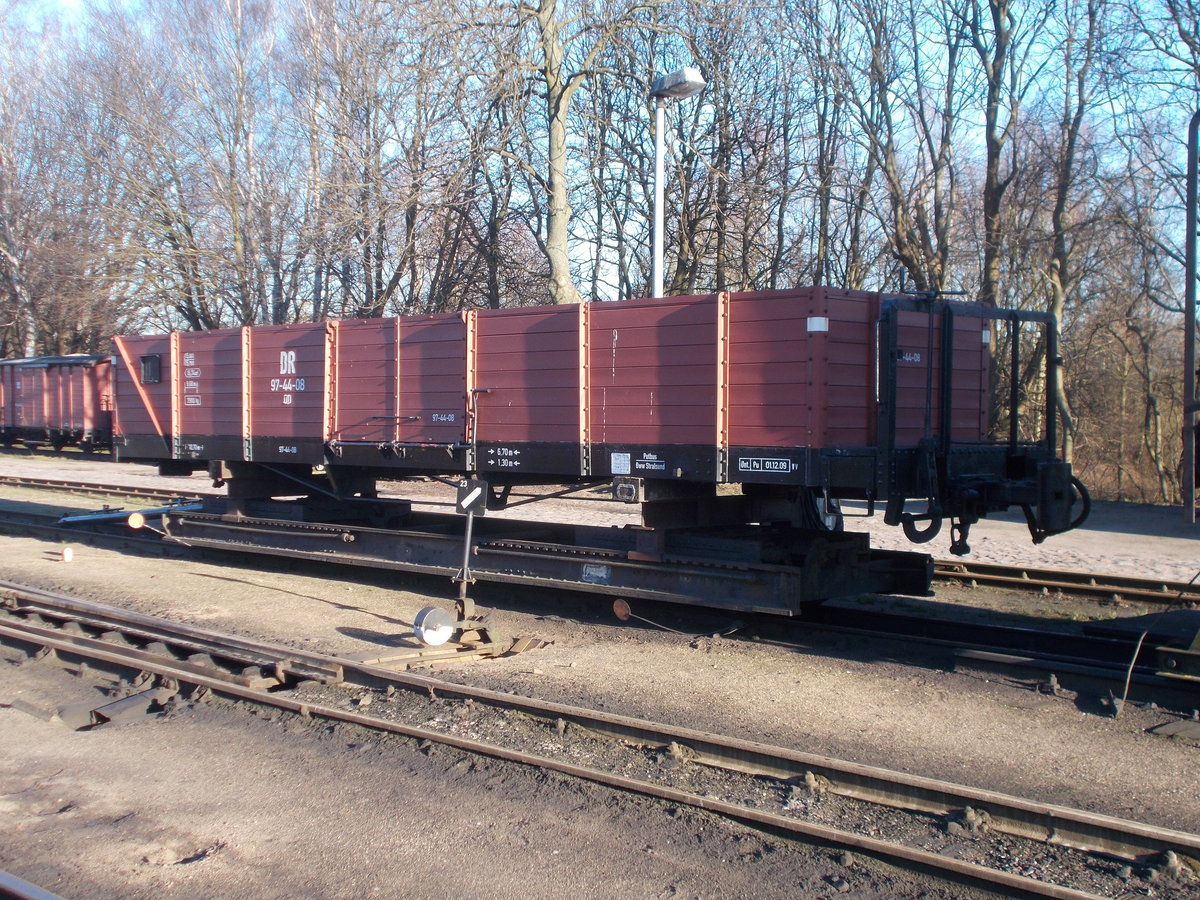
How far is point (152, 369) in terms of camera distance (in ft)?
41.6

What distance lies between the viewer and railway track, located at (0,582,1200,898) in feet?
14.2

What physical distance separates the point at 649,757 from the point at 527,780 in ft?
2.37

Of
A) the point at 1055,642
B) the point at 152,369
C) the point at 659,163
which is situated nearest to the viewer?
the point at 1055,642

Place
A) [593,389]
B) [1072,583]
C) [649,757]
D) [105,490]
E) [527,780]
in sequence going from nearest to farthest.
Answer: [527,780], [649,757], [593,389], [1072,583], [105,490]

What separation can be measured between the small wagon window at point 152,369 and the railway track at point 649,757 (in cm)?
Answer: 479

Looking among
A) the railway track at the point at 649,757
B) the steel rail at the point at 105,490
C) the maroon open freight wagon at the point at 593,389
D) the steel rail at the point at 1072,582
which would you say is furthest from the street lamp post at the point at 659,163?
the steel rail at the point at 105,490

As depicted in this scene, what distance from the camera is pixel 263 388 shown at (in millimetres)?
11586

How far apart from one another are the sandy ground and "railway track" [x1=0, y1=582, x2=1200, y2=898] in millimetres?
157

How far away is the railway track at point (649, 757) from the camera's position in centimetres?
433

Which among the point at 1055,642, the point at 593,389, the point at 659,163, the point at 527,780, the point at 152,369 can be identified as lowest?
the point at 527,780

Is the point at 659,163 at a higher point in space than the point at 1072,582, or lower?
higher

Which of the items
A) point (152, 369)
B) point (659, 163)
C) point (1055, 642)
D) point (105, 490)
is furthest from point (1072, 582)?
point (105, 490)

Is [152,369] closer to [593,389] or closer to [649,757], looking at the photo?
[593,389]

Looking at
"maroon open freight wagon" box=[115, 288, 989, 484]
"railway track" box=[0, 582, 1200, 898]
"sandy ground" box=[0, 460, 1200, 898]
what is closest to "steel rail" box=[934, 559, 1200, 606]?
"maroon open freight wagon" box=[115, 288, 989, 484]
